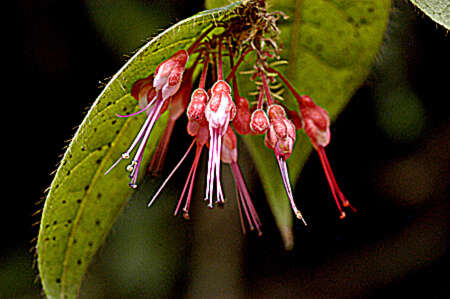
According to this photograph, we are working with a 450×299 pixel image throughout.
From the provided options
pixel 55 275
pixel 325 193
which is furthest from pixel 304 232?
pixel 55 275

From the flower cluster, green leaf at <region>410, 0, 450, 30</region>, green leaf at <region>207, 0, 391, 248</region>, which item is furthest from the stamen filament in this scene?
green leaf at <region>410, 0, 450, 30</region>

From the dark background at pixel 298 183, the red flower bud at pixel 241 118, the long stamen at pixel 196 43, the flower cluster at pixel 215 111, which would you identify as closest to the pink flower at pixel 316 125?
the flower cluster at pixel 215 111

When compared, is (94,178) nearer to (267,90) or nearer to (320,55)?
(267,90)

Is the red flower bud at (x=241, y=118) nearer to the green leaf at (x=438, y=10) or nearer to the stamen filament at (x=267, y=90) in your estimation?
the stamen filament at (x=267, y=90)

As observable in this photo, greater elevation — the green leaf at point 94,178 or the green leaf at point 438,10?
the green leaf at point 438,10

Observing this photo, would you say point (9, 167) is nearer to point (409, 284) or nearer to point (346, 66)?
point (346, 66)

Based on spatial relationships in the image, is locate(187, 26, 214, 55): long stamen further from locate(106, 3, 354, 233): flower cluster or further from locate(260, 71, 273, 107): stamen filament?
locate(260, 71, 273, 107): stamen filament
